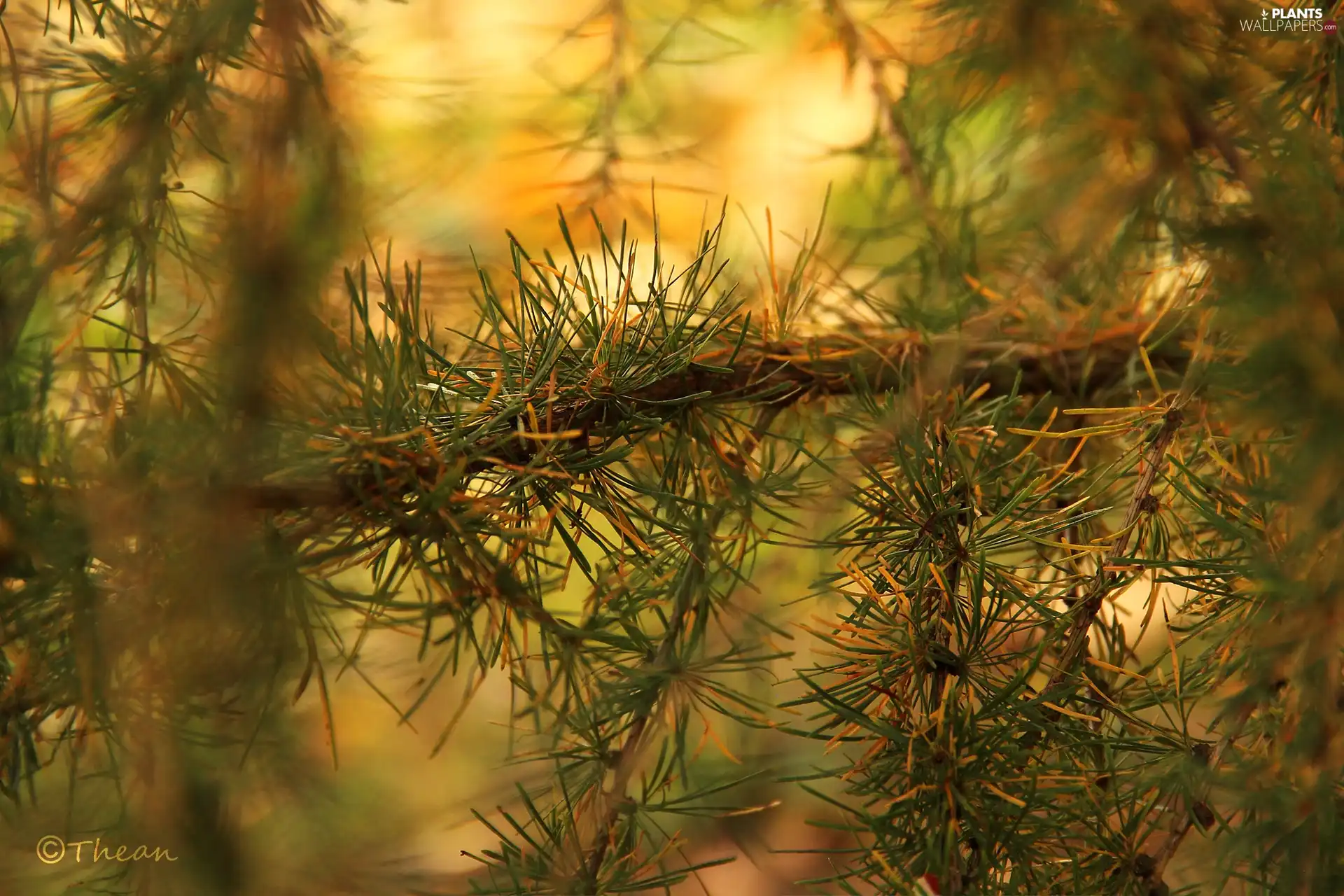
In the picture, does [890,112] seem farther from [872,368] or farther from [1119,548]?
[1119,548]

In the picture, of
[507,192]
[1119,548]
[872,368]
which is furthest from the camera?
[507,192]

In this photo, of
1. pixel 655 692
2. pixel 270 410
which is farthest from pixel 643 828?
pixel 270 410

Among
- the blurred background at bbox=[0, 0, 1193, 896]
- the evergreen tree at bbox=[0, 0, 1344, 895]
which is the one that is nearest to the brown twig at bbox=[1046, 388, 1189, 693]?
the evergreen tree at bbox=[0, 0, 1344, 895]

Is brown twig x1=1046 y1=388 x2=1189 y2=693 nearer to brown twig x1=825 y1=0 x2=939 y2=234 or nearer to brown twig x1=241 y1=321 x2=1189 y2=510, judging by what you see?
brown twig x1=241 y1=321 x2=1189 y2=510

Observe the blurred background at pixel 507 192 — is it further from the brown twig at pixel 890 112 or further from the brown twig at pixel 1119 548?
the brown twig at pixel 1119 548

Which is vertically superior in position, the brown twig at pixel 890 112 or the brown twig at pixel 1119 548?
the brown twig at pixel 890 112

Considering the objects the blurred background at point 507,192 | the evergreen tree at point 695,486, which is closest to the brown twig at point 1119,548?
the evergreen tree at point 695,486

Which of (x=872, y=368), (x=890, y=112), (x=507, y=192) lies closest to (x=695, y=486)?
(x=872, y=368)

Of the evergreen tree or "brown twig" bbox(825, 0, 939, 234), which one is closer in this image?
the evergreen tree

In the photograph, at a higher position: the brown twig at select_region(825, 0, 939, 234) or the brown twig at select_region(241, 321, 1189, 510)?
the brown twig at select_region(825, 0, 939, 234)
